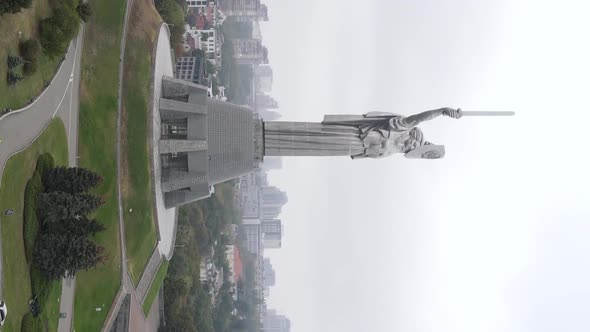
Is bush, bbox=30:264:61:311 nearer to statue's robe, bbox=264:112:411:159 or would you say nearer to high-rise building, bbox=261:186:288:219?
statue's robe, bbox=264:112:411:159

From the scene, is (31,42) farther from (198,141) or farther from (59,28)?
(198,141)

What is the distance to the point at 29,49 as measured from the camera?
29.2 meters

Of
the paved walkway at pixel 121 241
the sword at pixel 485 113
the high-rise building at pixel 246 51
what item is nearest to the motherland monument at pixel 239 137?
the sword at pixel 485 113

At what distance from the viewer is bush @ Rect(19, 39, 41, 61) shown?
95.3 feet

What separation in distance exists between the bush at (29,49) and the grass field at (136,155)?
1012cm

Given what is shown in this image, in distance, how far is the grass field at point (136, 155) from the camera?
1543 inches

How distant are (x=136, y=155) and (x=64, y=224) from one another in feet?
33.5

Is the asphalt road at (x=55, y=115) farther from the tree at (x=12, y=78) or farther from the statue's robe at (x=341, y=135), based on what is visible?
the statue's robe at (x=341, y=135)

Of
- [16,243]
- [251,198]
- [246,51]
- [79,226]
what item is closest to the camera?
[16,243]

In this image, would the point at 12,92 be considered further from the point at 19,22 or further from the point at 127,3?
the point at 127,3

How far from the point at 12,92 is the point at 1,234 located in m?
7.42

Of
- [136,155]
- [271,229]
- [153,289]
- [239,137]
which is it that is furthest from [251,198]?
[136,155]

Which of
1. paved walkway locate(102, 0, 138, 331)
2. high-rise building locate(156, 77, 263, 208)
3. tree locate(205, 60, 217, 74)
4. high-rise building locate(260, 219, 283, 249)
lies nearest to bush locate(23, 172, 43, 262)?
paved walkway locate(102, 0, 138, 331)

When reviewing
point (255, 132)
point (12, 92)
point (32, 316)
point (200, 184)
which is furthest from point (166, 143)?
point (32, 316)
